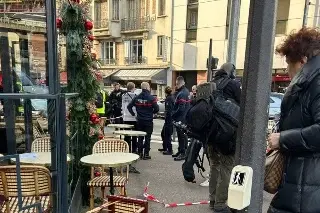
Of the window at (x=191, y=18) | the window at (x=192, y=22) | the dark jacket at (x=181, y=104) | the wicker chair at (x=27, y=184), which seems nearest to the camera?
Answer: the wicker chair at (x=27, y=184)

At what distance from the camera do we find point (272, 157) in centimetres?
216

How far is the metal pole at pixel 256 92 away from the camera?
5.49 ft

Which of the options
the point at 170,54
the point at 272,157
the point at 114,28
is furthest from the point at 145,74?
the point at 272,157

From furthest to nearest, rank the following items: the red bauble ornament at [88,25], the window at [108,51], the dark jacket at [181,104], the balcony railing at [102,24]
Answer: the window at [108,51] < the balcony railing at [102,24] < the dark jacket at [181,104] < the red bauble ornament at [88,25]

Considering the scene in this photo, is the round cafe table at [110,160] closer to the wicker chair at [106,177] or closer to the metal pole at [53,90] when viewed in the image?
the wicker chair at [106,177]

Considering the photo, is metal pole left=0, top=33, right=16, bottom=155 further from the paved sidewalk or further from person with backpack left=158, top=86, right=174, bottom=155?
person with backpack left=158, top=86, right=174, bottom=155

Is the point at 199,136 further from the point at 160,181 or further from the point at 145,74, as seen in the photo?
the point at 145,74

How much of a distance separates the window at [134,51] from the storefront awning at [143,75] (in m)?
0.93

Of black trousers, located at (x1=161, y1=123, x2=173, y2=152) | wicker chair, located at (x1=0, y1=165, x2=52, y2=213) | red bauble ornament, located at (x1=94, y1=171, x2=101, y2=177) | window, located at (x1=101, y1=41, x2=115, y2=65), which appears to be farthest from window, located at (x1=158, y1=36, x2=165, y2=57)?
wicker chair, located at (x1=0, y1=165, x2=52, y2=213)

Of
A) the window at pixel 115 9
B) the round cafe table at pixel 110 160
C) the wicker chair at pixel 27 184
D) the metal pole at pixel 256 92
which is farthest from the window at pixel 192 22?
the metal pole at pixel 256 92

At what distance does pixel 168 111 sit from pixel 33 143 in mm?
4511

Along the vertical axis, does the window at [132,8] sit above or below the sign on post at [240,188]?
above

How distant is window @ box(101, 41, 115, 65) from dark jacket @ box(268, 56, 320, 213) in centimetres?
2903

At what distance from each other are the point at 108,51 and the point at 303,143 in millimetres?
30112
